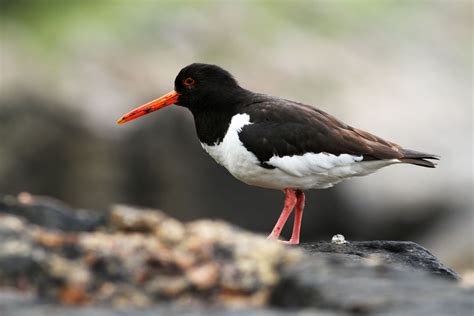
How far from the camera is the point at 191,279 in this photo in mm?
3383

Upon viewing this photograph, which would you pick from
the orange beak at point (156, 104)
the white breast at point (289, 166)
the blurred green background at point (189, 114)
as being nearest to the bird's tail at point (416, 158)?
the white breast at point (289, 166)

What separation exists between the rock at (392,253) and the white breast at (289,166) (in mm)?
820

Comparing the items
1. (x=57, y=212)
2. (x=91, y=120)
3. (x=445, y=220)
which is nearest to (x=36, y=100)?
(x=91, y=120)

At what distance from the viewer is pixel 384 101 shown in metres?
14.6

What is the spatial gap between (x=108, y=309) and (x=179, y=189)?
956 cm

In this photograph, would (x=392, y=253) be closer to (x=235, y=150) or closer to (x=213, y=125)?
(x=235, y=150)

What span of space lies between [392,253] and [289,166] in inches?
48.6

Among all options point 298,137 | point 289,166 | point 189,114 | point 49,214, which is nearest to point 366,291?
point 49,214

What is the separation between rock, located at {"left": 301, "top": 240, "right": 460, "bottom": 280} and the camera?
5433 mm

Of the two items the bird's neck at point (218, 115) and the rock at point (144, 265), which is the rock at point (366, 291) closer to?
the rock at point (144, 265)

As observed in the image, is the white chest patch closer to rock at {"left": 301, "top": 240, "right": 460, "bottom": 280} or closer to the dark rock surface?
rock at {"left": 301, "top": 240, "right": 460, "bottom": 280}

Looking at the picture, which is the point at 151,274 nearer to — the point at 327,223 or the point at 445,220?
the point at 327,223

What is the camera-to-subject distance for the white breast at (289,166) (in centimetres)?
675

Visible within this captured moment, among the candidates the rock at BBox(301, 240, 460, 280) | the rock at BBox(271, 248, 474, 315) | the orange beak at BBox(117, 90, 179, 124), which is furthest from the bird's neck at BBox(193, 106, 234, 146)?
the rock at BBox(271, 248, 474, 315)
